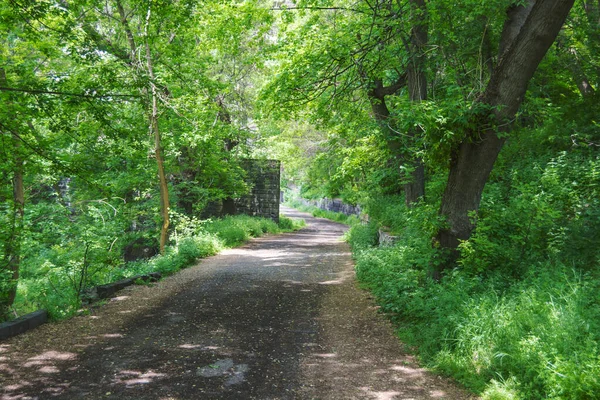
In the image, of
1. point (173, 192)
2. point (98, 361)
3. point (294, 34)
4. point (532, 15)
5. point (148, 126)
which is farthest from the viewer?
point (173, 192)

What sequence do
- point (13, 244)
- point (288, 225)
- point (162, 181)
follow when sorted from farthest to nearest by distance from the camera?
point (288, 225) < point (162, 181) < point (13, 244)

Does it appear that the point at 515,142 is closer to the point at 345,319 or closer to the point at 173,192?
the point at 345,319

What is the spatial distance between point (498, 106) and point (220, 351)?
4.84 m

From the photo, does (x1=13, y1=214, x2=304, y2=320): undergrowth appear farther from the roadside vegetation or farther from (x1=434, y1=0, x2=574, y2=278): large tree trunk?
(x1=434, y1=0, x2=574, y2=278): large tree trunk

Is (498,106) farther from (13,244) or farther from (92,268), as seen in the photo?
(92,268)

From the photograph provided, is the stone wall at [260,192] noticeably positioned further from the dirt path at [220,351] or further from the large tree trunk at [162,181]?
the dirt path at [220,351]

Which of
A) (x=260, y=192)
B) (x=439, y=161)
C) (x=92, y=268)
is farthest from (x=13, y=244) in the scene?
(x=260, y=192)

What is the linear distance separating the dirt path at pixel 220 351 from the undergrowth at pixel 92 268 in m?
0.62

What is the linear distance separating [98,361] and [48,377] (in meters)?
0.53

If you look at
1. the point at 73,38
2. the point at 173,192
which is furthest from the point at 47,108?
the point at 173,192

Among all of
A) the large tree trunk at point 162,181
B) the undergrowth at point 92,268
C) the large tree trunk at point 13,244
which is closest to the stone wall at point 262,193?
the undergrowth at point 92,268

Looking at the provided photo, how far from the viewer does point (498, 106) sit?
19.0ft

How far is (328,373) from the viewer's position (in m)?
4.73

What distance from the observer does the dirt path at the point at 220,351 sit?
4.25 m
